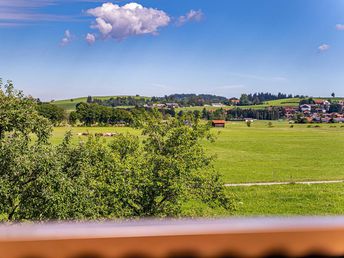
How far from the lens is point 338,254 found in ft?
2.48

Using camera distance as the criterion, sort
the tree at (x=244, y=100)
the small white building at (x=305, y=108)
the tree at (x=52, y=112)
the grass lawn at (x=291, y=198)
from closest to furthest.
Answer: the tree at (x=52, y=112)
the tree at (x=244, y=100)
the small white building at (x=305, y=108)
the grass lawn at (x=291, y=198)

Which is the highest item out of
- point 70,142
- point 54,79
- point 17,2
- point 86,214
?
point 17,2

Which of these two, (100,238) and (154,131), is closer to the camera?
(100,238)

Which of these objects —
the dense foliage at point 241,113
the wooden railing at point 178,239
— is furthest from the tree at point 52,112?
the wooden railing at point 178,239

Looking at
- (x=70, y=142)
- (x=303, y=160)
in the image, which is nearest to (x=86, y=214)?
(x=70, y=142)

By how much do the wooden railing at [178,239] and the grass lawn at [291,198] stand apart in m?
7.35

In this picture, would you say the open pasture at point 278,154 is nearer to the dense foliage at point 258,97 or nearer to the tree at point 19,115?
the dense foliage at point 258,97

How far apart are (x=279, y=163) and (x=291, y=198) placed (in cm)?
637

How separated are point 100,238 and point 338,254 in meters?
0.44

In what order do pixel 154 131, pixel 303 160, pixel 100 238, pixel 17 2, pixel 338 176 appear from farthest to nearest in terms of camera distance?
pixel 303 160
pixel 338 176
pixel 154 131
pixel 17 2
pixel 100 238

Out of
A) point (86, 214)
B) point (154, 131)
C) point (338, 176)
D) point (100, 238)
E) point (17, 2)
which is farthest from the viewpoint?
point (338, 176)

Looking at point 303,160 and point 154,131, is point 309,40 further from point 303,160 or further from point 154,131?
point 303,160

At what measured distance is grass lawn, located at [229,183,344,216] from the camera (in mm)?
8586

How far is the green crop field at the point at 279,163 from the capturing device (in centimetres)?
860
